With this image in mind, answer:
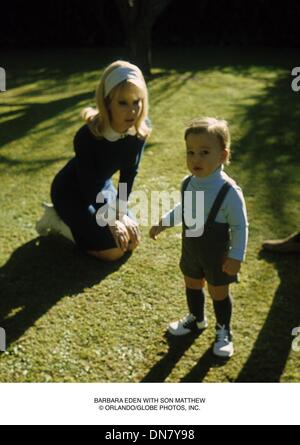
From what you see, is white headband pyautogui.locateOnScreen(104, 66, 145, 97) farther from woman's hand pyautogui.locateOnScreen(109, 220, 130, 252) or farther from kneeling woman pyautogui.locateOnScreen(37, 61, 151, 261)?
woman's hand pyautogui.locateOnScreen(109, 220, 130, 252)

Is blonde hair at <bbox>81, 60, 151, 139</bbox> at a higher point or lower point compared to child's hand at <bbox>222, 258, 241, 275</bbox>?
higher

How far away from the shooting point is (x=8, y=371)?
8.24ft

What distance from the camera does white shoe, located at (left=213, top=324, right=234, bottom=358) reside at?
255 centimetres

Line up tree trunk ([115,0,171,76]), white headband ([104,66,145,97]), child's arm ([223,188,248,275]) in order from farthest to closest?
tree trunk ([115,0,171,76]) < white headband ([104,66,145,97]) < child's arm ([223,188,248,275])

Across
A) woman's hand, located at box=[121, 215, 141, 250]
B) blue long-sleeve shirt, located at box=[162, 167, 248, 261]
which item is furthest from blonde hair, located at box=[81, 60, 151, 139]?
blue long-sleeve shirt, located at box=[162, 167, 248, 261]

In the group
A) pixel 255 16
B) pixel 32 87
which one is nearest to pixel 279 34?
pixel 255 16

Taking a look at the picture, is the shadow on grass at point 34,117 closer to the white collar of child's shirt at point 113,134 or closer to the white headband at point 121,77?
the white collar of child's shirt at point 113,134

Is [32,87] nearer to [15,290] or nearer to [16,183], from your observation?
[16,183]

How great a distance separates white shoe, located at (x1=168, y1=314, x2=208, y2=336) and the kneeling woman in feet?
2.00

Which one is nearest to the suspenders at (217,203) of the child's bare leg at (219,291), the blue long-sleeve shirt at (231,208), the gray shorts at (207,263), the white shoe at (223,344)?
the blue long-sleeve shirt at (231,208)

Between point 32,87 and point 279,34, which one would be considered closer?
point 32,87

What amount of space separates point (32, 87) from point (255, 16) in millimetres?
6518

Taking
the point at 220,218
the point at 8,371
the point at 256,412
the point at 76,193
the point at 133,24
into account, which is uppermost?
the point at 133,24

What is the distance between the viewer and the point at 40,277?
10.6 ft
